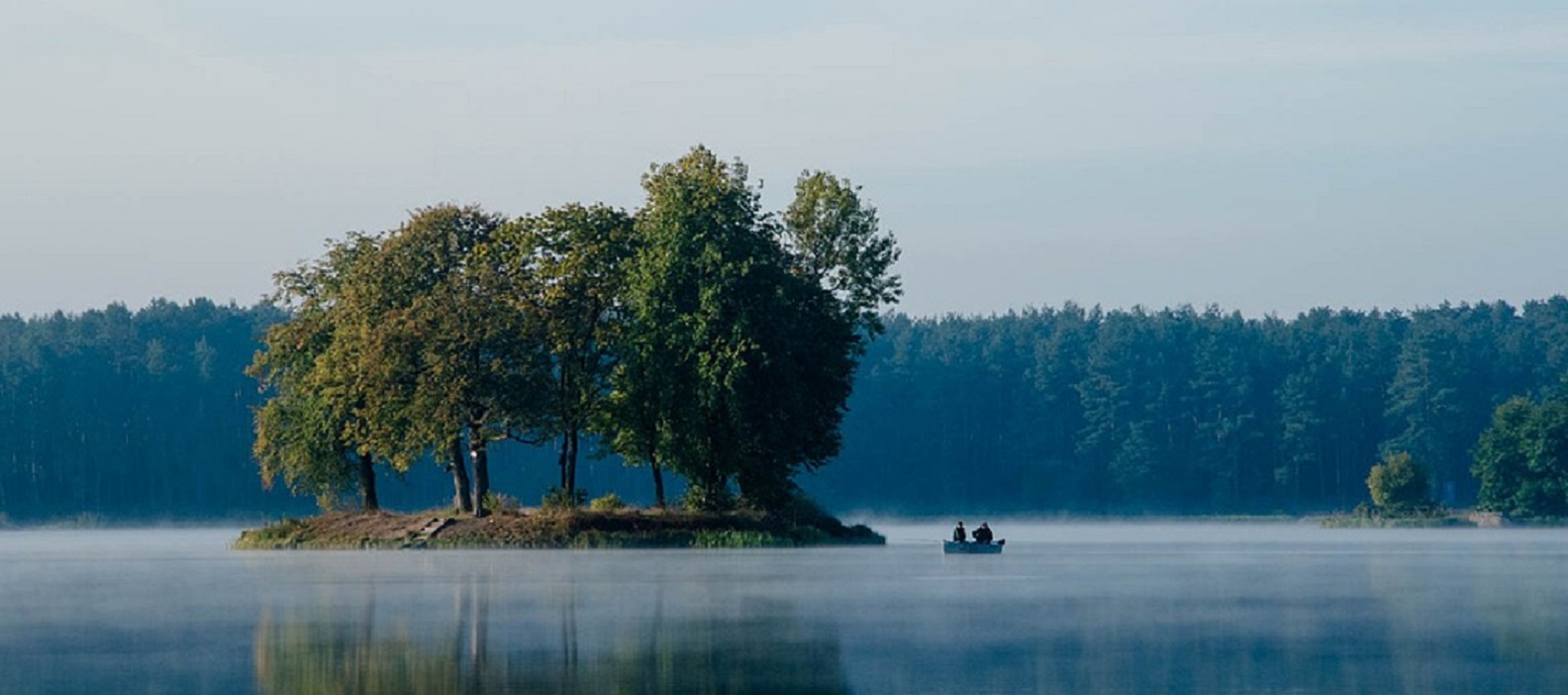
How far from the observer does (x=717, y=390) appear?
7706 cm

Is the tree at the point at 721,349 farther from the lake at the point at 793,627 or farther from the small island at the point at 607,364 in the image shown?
the lake at the point at 793,627

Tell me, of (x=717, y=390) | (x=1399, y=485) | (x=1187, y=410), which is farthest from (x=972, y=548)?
(x=1187, y=410)

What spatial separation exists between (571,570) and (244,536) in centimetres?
3337

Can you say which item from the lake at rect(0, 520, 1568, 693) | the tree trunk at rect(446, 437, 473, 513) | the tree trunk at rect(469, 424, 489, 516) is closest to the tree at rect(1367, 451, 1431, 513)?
the tree trunk at rect(446, 437, 473, 513)

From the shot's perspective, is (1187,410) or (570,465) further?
(1187,410)

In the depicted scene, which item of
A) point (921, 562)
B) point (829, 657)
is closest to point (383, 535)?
point (921, 562)

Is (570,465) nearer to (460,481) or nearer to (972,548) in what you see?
(460,481)

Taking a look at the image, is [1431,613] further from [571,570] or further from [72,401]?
[72,401]

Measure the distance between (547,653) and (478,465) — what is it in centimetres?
5092

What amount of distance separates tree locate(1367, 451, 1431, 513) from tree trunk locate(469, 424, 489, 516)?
173 feet

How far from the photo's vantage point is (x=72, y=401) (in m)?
162

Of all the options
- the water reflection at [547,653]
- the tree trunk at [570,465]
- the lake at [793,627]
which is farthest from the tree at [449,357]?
the water reflection at [547,653]

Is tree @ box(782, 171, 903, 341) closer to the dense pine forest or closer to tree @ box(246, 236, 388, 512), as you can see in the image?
tree @ box(246, 236, 388, 512)

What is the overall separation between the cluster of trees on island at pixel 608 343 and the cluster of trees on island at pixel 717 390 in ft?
0.39
